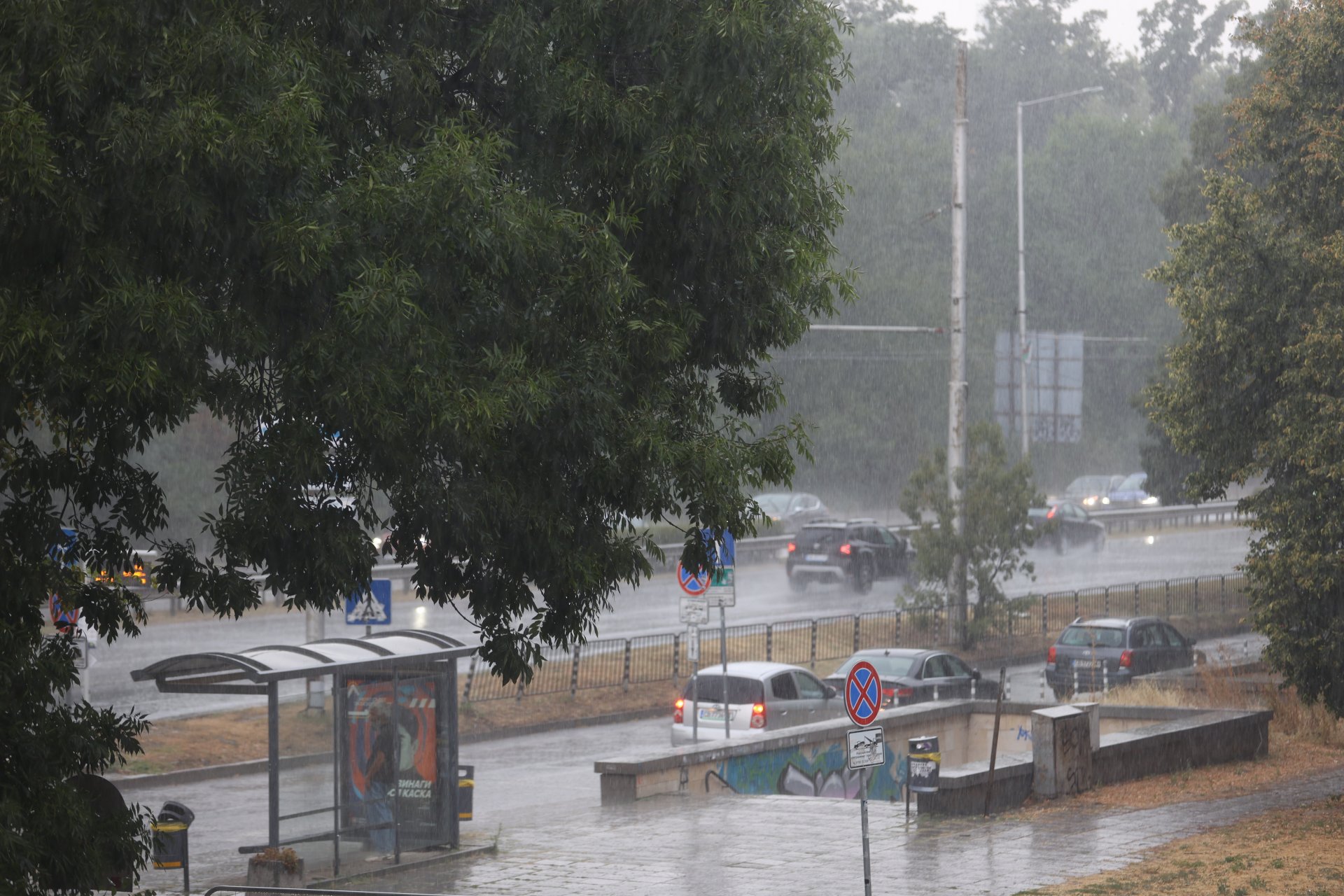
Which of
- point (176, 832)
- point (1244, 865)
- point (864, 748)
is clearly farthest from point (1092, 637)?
point (176, 832)

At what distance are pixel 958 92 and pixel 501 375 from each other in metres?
22.5

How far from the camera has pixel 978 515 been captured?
1206 inches

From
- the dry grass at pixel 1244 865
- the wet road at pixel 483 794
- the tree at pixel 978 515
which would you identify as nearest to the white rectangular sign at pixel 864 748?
the dry grass at pixel 1244 865

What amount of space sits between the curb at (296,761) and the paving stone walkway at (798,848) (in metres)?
1.37

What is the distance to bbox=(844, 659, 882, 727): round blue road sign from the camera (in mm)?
12734

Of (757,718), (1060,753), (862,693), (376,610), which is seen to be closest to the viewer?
(862,693)

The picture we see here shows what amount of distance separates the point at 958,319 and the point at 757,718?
10.4 m

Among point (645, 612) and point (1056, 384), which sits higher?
point (1056, 384)

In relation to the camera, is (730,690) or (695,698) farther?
(730,690)

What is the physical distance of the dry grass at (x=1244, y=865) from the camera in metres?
12.5

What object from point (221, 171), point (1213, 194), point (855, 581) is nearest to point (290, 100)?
point (221, 171)

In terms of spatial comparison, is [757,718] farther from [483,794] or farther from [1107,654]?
[1107,654]

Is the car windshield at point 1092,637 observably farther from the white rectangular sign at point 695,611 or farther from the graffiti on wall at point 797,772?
the white rectangular sign at point 695,611

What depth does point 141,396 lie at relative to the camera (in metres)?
7.75
